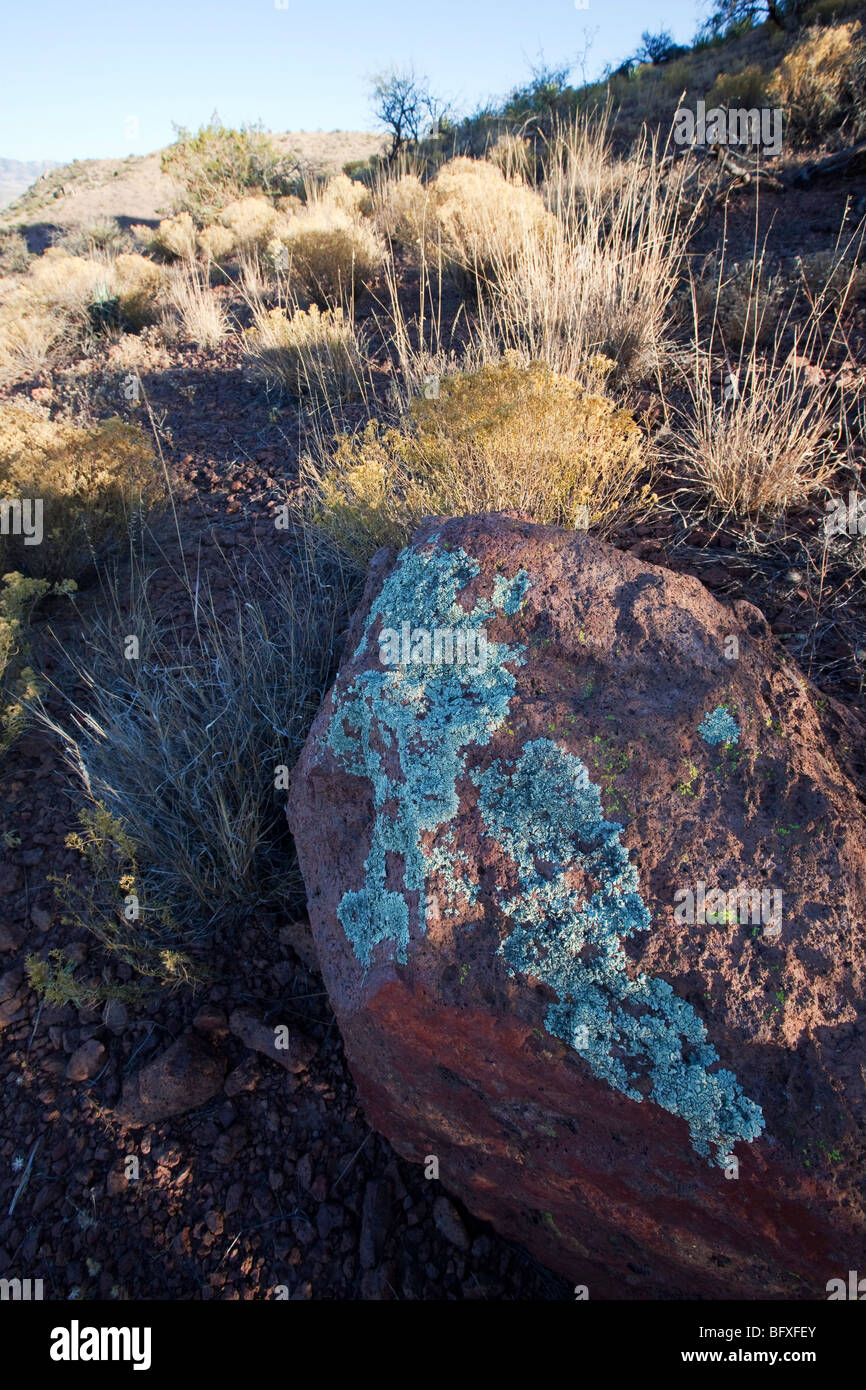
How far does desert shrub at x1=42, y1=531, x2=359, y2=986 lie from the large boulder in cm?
56

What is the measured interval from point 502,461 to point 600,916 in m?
2.14

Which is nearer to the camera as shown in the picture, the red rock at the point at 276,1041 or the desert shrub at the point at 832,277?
the red rock at the point at 276,1041

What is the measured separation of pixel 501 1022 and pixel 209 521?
3461 millimetres

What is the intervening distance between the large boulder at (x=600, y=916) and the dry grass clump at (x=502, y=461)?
1.19 m

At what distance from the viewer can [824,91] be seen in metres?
7.16

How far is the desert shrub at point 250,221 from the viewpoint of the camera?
899 centimetres

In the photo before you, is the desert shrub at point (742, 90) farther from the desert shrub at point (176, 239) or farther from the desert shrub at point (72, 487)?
the desert shrub at point (72, 487)

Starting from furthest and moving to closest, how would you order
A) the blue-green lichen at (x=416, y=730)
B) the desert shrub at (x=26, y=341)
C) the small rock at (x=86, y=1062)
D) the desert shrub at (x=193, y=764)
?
the desert shrub at (x=26, y=341) → the desert shrub at (x=193, y=764) → the small rock at (x=86, y=1062) → the blue-green lichen at (x=416, y=730)

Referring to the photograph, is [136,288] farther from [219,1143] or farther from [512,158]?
[219,1143]

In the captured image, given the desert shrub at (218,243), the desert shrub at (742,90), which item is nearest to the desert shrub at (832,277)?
the desert shrub at (742,90)

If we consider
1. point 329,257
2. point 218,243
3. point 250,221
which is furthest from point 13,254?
point 329,257

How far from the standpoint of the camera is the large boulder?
4.52 ft

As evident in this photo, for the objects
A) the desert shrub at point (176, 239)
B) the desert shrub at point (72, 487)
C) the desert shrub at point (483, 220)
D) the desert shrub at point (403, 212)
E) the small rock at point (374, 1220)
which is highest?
the desert shrub at point (176, 239)

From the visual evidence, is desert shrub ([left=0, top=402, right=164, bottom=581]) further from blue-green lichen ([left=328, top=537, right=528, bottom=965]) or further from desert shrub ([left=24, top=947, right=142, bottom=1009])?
blue-green lichen ([left=328, top=537, right=528, bottom=965])
